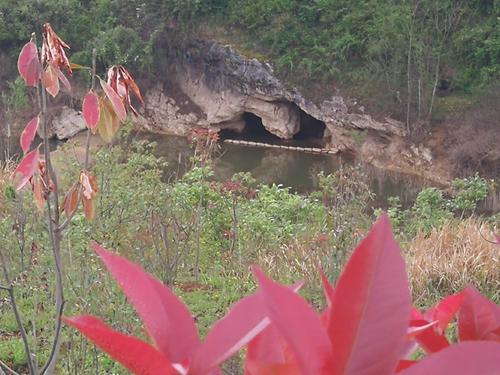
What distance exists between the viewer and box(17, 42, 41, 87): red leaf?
1.46 metres

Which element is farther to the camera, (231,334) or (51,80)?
(51,80)

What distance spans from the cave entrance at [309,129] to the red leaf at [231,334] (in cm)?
1684

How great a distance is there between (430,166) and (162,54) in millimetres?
7525

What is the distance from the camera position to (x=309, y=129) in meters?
17.8

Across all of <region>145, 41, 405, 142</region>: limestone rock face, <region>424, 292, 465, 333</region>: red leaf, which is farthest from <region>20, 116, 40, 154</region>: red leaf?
<region>145, 41, 405, 142</region>: limestone rock face

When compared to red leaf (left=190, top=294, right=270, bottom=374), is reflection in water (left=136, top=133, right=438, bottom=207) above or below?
below

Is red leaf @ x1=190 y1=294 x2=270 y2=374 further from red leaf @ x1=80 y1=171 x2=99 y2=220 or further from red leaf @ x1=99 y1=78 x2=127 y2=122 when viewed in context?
red leaf @ x1=80 y1=171 x2=99 y2=220

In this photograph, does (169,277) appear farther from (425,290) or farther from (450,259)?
(450,259)

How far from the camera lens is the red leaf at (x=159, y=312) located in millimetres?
519

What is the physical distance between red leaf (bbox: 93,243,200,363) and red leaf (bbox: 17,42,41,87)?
3.39 feet

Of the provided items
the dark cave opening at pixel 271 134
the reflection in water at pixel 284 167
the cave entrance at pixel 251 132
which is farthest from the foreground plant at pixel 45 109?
the cave entrance at pixel 251 132

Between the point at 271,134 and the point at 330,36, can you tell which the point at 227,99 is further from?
the point at 330,36

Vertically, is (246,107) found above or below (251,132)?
above

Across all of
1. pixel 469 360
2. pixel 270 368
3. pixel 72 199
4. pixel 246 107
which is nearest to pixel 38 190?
pixel 72 199
